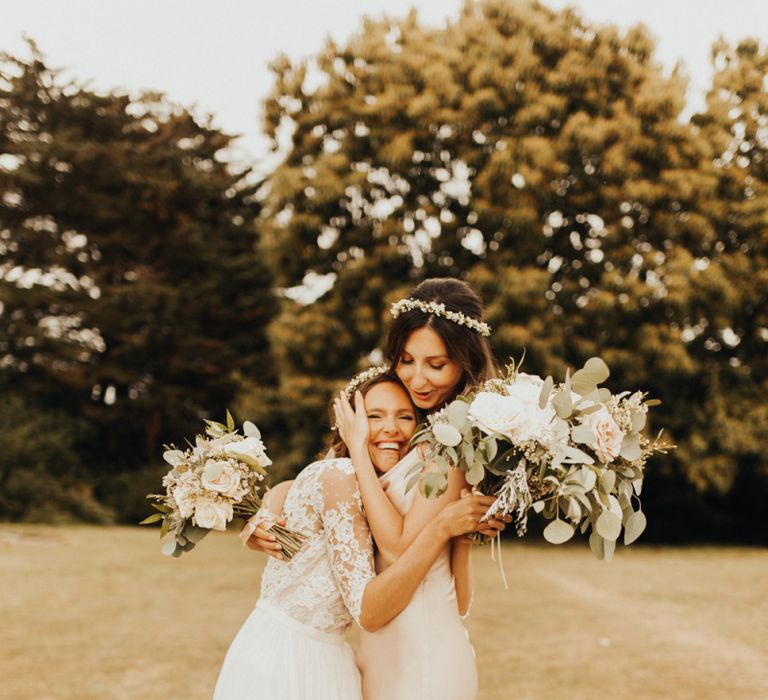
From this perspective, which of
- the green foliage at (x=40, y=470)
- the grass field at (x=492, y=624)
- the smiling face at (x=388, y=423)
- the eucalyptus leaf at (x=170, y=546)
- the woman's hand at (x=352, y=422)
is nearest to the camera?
the eucalyptus leaf at (x=170, y=546)

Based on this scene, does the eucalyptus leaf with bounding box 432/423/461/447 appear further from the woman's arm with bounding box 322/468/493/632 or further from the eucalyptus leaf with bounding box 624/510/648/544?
the eucalyptus leaf with bounding box 624/510/648/544

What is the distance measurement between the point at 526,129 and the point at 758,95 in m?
5.31

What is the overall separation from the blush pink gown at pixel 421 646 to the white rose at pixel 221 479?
0.52 meters

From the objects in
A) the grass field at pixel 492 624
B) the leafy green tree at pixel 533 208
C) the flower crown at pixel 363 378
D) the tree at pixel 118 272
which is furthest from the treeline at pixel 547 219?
the flower crown at pixel 363 378

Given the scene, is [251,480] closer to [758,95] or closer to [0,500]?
[758,95]

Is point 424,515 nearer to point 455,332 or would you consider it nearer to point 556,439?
point 556,439

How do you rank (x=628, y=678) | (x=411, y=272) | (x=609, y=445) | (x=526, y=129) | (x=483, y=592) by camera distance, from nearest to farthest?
1. (x=609, y=445)
2. (x=628, y=678)
3. (x=483, y=592)
4. (x=526, y=129)
5. (x=411, y=272)

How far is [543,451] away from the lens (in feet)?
8.47

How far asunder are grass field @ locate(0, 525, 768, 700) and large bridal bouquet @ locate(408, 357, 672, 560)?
202 inches

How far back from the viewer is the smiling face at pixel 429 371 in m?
3.21

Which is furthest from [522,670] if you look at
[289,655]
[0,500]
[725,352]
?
[0,500]

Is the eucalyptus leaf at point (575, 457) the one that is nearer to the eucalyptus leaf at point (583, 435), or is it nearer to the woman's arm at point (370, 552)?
the eucalyptus leaf at point (583, 435)

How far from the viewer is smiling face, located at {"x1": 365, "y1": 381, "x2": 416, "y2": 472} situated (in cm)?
315

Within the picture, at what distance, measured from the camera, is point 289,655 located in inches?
112
